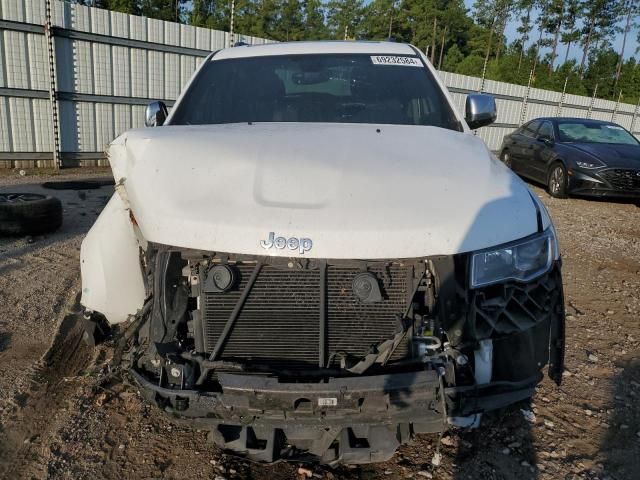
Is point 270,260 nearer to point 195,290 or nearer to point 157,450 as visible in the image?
point 195,290

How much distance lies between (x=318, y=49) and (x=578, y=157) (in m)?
7.25

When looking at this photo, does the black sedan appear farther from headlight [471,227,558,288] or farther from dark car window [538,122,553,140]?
headlight [471,227,558,288]

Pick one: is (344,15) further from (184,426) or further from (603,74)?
(184,426)

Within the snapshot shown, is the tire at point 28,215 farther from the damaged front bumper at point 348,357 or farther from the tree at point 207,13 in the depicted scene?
the tree at point 207,13

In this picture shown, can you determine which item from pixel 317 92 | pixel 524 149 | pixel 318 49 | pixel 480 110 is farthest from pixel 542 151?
pixel 317 92

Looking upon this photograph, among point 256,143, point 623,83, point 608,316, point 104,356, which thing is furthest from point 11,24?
point 623,83

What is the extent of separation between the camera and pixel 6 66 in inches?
355

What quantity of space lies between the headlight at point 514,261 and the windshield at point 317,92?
116cm

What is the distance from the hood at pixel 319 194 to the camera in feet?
6.37

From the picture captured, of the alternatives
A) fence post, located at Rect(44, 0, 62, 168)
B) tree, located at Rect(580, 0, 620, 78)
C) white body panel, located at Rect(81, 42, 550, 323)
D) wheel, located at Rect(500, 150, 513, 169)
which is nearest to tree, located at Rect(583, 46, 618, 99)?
tree, located at Rect(580, 0, 620, 78)

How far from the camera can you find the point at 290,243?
1919 mm

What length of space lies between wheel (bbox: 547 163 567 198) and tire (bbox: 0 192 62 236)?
8322mm

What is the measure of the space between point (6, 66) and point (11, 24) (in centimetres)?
72

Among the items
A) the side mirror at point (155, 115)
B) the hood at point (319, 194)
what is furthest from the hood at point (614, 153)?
the side mirror at point (155, 115)
